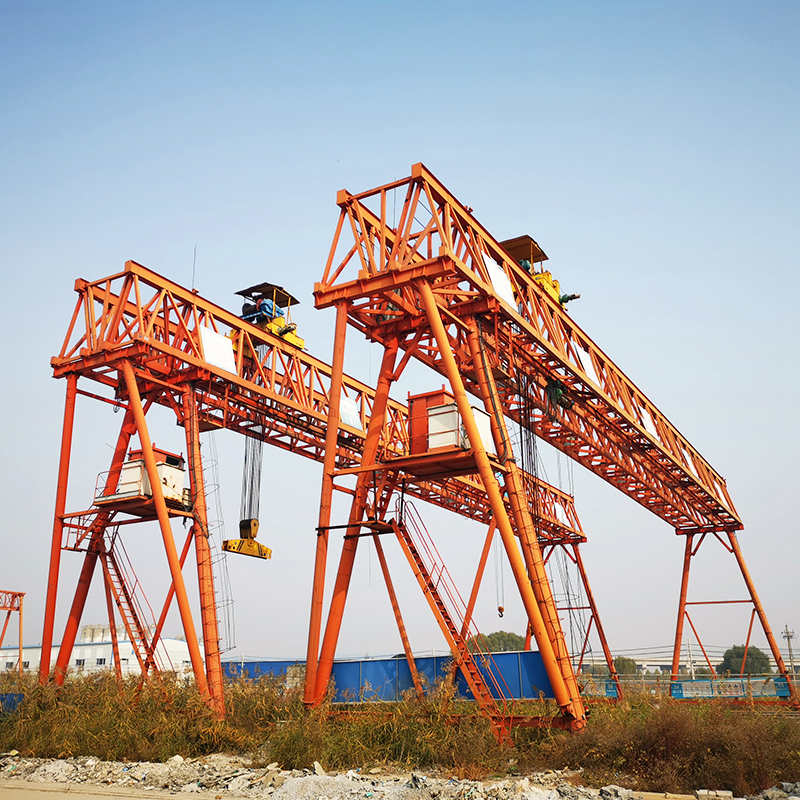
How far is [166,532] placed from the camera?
21.6m

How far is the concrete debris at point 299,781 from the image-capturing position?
12469mm

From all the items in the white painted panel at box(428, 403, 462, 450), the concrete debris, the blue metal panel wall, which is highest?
the white painted panel at box(428, 403, 462, 450)

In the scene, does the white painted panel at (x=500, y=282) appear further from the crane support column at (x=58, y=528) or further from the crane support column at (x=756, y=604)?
the crane support column at (x=756, y=604)

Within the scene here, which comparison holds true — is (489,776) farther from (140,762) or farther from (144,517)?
(144,517)

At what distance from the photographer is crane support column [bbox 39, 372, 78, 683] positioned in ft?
72.9

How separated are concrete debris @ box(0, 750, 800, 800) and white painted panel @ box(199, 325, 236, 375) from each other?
11.5 metres

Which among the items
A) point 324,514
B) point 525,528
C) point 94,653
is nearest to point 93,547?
point 324,514

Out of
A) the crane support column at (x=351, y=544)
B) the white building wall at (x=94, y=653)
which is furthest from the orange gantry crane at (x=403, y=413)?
the white building wall at (x=94, y=653)

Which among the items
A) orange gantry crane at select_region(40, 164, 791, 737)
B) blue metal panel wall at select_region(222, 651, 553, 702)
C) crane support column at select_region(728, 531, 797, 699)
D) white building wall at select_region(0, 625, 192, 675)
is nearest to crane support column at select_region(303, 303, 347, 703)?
orange gantry crane at select_region(40, 164, 791, 737)

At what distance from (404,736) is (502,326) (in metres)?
9.82

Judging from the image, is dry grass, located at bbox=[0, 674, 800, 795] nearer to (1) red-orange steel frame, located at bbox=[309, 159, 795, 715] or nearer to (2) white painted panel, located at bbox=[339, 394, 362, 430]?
(1) red-orange steel frame, located at bbox=[309, 159, 795, 715]

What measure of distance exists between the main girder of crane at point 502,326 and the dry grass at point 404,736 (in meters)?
8.60

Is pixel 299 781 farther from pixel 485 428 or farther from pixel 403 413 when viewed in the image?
pixel 403 413

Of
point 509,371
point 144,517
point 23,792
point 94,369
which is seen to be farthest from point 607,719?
point 94,369
